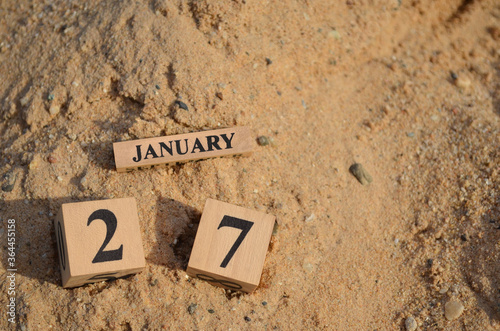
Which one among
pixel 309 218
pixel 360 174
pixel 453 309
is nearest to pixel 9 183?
pixel 309 218

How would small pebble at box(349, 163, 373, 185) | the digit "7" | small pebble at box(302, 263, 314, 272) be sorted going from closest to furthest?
the digit "7"
small pebble at box(302, 263, 314, 272)
small pebble at box(349, 163, 373, 185)

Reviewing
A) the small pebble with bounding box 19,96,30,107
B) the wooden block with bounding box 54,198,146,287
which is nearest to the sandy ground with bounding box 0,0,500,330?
the small pebble with bounding box 19,96,30,107

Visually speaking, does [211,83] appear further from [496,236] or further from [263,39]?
[496,236]

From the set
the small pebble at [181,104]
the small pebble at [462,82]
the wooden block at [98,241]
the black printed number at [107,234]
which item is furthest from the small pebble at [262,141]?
the small pebble at [462,82]

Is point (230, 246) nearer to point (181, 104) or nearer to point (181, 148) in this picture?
point (181, 148)

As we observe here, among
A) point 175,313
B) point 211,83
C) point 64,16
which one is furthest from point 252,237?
point 64,16

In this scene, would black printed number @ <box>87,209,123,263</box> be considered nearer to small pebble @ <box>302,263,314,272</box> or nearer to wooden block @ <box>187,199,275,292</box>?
wooden block @ <box>187,199,275,292</box>
